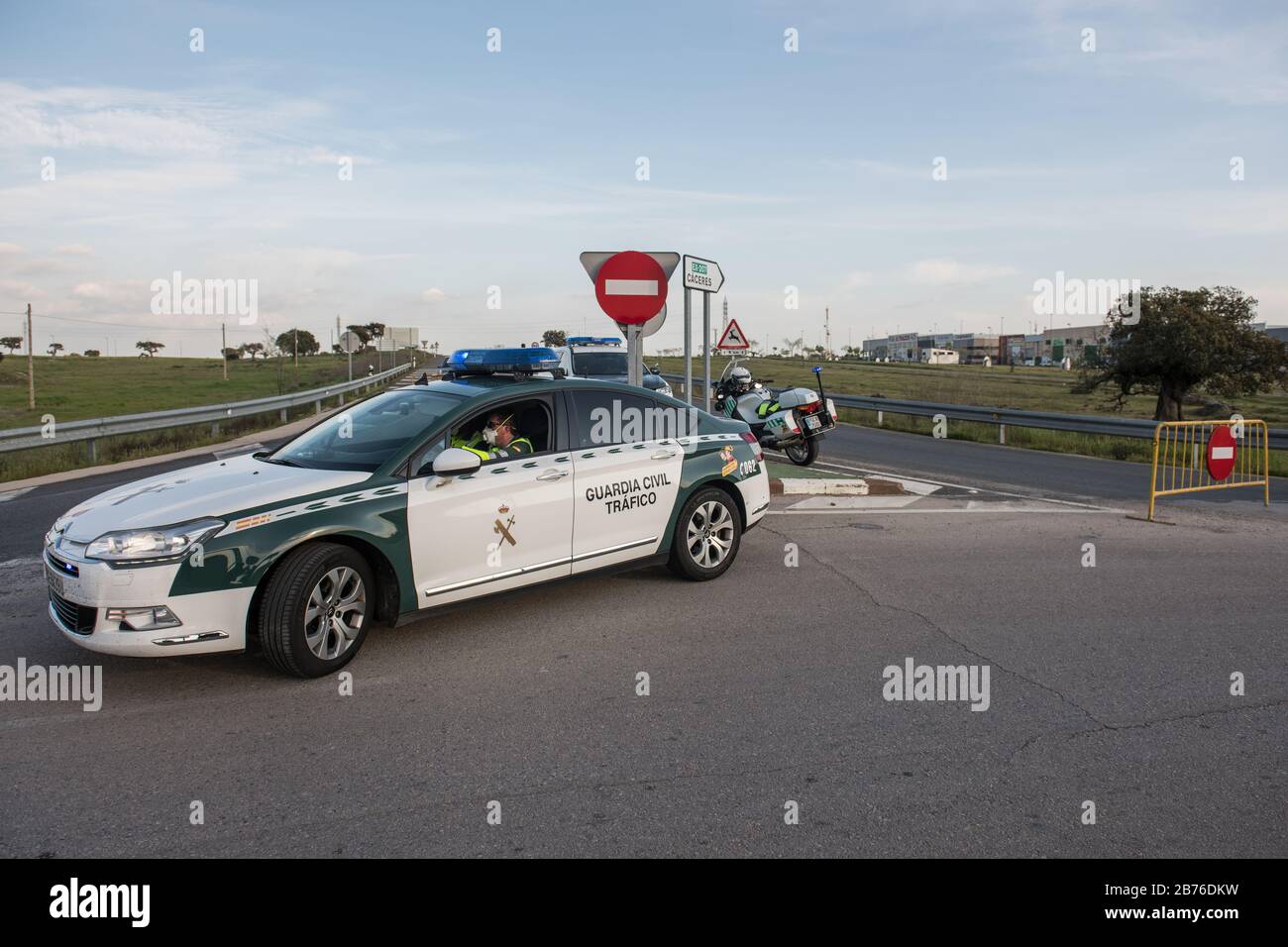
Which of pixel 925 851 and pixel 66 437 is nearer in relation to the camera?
pixel 925 851

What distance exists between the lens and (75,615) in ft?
16.0

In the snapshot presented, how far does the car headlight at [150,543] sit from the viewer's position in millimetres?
4730

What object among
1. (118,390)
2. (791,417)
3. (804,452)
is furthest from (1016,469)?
(118,390)

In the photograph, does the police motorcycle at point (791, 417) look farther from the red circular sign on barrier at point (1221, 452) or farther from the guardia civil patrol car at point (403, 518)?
the guardia civil patrol car at point (403, 518)

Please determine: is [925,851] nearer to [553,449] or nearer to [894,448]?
[553,449]

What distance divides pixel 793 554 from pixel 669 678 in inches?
132

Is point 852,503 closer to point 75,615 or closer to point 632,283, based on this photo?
point 632,283

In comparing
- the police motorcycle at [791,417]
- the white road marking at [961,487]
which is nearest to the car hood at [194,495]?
the white road marking at [961,487]

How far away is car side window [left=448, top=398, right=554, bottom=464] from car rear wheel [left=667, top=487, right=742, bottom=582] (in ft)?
4.39

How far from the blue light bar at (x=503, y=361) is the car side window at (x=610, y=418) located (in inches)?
16.4

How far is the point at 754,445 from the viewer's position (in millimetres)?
7887

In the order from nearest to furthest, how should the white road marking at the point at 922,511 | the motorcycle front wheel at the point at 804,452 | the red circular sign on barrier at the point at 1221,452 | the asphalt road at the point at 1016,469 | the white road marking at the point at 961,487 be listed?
the white road marking at the point at 922,511
the white road marking at the point at 961,487
the red circular sign on barrier at the point at 1221,452
the asphalt road at the point at 1016,469
the motorcycle front wheel at the point at 804,452
